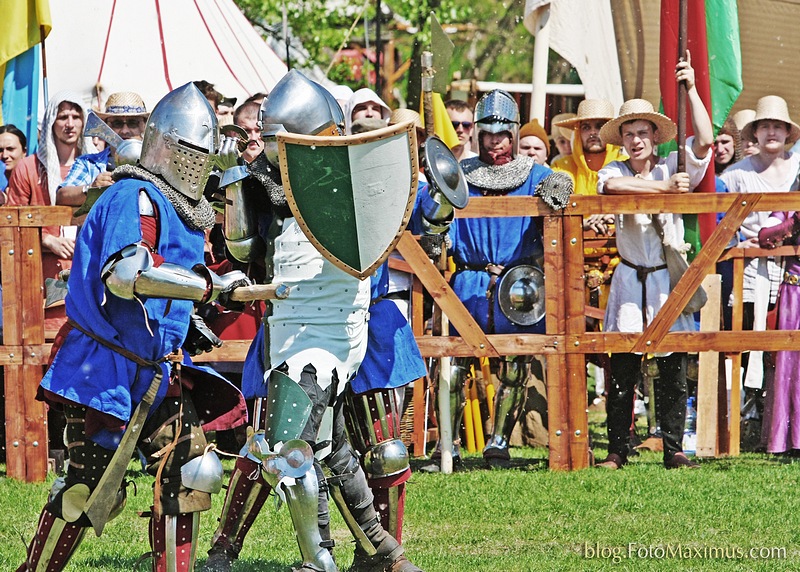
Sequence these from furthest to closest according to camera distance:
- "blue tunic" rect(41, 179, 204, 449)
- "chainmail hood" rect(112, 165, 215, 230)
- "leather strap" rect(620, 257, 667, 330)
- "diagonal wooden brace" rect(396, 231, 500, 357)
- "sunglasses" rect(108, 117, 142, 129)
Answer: "sunglasses" rect(108, 117, 142, 129) < "leather strap" rect(620, 257, 667, 330) < "diagonal wooden brace" rect(396, 231, 500, 357) < "chainmail hood" rect(112, 165, 215, 230) < "blue tunic" rect(41, 179, 204, 449)

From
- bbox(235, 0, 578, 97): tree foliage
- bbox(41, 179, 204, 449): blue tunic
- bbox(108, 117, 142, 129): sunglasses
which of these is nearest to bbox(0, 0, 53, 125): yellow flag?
bbox(108, 117, 142, 129): sunglasses

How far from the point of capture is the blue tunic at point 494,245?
22.7 ft

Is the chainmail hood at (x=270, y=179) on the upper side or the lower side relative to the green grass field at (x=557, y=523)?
upper

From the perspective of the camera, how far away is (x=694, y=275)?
662cm

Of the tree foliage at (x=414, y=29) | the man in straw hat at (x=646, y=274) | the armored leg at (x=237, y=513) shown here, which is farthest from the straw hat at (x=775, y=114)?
the tree foliage at (x=414, y=29)

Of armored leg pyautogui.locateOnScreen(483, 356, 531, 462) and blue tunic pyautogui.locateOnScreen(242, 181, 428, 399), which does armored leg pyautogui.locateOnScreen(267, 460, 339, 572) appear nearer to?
blue tunic pyautogui.locateOnScreen(242, 181, 428, 399)

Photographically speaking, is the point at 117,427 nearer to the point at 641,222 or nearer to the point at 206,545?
the point at 206,545

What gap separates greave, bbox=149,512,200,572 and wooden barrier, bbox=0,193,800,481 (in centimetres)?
265

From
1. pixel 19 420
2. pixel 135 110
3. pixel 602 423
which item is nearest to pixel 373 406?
pixel 19 420

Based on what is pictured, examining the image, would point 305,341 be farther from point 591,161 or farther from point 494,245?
point 591,161

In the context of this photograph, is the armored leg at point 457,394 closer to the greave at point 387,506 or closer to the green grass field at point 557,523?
the green grass field at point 557,523

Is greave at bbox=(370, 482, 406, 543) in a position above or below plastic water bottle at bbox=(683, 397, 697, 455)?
above

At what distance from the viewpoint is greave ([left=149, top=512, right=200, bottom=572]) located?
13.3 ft

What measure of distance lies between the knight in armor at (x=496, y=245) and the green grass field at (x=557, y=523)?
1.25 ft
